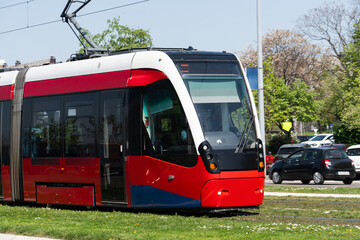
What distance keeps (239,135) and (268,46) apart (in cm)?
5750

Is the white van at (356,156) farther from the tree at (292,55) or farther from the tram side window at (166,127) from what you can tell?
the tree at (292,55)

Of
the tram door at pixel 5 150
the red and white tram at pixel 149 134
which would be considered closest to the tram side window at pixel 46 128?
the red and white tram at pixel 149 134

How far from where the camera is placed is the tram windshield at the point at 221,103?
43.6ft

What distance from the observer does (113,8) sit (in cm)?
2711

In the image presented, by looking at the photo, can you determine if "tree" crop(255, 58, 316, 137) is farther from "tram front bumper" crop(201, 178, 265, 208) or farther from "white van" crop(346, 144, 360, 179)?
"tram front bumper" crop(201, 178, 265, 208)

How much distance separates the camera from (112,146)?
14.6 meters

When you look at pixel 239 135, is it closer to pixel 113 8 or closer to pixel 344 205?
pixel 344 205

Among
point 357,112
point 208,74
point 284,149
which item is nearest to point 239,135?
point 208,74

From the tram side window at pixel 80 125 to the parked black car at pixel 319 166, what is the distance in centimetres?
1447

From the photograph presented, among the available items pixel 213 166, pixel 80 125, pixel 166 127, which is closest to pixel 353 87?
pixel 80 125

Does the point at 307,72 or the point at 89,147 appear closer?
the point at 89,147

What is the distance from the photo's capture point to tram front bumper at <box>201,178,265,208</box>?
13055mm

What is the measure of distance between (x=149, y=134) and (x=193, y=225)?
3073 mm

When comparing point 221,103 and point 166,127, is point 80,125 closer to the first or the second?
point 166,127
